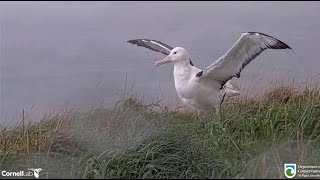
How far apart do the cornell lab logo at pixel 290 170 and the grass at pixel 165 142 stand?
0.04m

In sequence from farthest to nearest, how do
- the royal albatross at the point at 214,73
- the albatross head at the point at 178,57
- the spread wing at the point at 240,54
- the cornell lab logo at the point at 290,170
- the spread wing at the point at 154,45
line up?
the spread wing at the point at 154,45
the albatross head at the point at 178,57
the royal albatross at the point at 214,73
the spread wing at the point at 240,54
the cornell lab logo at the point at 290,170

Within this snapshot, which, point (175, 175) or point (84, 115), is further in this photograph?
point (84, 115)

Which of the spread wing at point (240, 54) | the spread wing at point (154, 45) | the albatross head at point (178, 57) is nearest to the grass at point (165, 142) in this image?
the spread wing at point (240, 54)

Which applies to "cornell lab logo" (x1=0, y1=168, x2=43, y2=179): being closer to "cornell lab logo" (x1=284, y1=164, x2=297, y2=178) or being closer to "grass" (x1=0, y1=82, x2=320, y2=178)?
"grass" (x1=0, y1=82, x2=320, y2=178)

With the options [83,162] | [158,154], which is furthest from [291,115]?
[83,162]

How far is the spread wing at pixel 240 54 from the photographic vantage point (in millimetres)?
5789

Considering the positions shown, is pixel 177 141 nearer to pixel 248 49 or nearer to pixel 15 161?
pixel 15 161

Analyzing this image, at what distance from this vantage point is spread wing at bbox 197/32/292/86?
228 inches

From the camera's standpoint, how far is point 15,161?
4.48m

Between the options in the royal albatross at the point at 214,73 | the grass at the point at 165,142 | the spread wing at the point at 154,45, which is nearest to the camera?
the grass at the point at 165,142

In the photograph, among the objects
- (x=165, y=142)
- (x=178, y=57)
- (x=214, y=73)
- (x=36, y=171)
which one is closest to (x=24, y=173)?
(x=36, y=171)

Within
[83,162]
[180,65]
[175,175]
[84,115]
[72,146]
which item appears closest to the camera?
[175,175]

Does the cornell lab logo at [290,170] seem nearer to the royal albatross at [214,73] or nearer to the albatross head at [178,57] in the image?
the royal albatross at [214,73]

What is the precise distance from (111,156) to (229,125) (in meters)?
1.24
